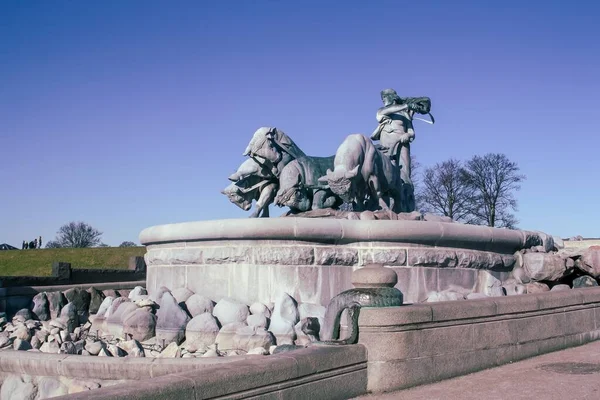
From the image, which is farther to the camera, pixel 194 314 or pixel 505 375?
pixel 194 314

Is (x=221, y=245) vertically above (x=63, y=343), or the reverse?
(x=221, y=245)

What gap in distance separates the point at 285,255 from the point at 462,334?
12.5ft

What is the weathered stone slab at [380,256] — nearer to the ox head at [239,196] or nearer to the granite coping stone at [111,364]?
the granite coping stone at [111,364]

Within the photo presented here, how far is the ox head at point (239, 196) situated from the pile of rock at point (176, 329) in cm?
449

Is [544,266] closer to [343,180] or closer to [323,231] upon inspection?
[343,180]

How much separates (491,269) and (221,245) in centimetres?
515

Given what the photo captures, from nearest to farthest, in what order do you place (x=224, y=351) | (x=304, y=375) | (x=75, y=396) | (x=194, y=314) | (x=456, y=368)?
(x=75, y=396) < (x=304, y=375) < (x=456, y=368) < (x=224, y=351) < (x=194, y=314)

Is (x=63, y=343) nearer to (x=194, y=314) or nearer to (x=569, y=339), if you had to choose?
(x=194, y=314)

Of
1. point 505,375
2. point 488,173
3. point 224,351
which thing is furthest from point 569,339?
point 488,173

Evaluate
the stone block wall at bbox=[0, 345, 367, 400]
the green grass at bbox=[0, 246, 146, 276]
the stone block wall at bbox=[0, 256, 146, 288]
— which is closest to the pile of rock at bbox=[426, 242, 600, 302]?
the stone block wall at bbox=[0, 345, 367, 400]

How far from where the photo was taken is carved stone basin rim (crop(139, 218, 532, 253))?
34.2 feet

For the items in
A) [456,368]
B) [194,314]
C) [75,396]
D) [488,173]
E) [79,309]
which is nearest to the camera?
[75,396]

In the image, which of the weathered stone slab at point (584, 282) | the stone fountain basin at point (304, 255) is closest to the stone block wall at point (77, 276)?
the stone fountain basin at point (304, 255)

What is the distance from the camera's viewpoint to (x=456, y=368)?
7090mm
